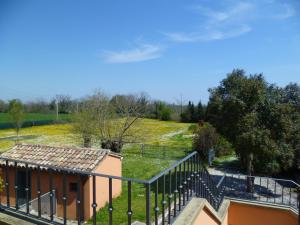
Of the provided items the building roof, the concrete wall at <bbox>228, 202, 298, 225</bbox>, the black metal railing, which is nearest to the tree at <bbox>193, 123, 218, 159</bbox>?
the building roof

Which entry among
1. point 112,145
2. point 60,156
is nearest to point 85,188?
point 60,156

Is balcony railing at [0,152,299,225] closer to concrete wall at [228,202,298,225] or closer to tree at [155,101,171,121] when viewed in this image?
concrete wall at [228,202,298,225]

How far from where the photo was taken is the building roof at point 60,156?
1437 centimetres

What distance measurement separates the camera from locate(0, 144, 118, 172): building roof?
14.4 meters

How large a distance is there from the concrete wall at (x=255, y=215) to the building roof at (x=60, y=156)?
6.84m

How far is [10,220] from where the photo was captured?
167 inches

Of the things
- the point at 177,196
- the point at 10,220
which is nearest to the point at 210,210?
the point at 177,196

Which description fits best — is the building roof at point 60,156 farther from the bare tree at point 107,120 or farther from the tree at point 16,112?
the tree at point 16,112

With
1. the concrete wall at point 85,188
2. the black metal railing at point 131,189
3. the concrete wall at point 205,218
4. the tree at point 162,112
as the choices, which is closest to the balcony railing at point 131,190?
the black metal railing at point 131,189

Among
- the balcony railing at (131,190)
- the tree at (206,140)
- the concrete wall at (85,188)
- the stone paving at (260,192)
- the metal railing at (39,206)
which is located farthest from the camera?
the tree at (206,140)

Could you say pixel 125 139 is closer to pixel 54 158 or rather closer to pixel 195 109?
pixel 54 158

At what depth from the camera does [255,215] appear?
9.16 metres

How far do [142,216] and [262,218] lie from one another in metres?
4.36

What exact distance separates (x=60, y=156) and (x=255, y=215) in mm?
9430
